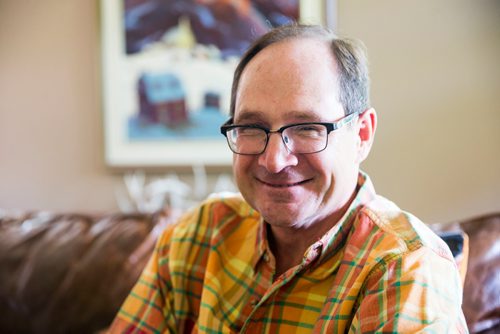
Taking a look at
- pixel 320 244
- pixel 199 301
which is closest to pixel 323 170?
pixel 320 244

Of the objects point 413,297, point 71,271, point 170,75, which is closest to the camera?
point 413,297

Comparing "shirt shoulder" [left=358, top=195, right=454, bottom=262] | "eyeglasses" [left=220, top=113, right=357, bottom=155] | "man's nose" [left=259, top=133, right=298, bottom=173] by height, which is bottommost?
"shirt shoulder" [left=358, top=195, right=454, bottom=262]

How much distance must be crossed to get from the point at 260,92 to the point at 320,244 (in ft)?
1.08

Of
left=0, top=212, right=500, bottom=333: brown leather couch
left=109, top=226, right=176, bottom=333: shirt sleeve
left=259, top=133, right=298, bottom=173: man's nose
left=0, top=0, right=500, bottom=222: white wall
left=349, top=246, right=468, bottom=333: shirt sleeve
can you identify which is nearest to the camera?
left=349, top=246, right=468, bottom=333: shirt sleeve

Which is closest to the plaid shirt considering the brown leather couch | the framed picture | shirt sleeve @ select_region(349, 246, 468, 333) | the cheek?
shirt sleeve @ select_region(349, 246, 468, 333)

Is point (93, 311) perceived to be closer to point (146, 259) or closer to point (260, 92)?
point (146, 259)

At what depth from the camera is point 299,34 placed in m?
0.98

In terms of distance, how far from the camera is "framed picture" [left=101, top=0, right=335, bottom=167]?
2023mm

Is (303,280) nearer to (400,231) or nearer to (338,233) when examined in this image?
(338,233)

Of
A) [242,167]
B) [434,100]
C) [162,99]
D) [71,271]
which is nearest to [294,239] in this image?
[242,167]

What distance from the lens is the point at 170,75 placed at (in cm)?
209

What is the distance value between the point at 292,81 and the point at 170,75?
4.17 feet

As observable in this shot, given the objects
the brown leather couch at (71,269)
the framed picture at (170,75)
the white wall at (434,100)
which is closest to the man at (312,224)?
the brown leather couch at (71,269)

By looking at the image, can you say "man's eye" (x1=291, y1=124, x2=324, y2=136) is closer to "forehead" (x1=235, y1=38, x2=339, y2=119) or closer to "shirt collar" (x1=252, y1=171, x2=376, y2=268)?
"forehead" (x1=235, y1=38, x2=339, y2=119)
